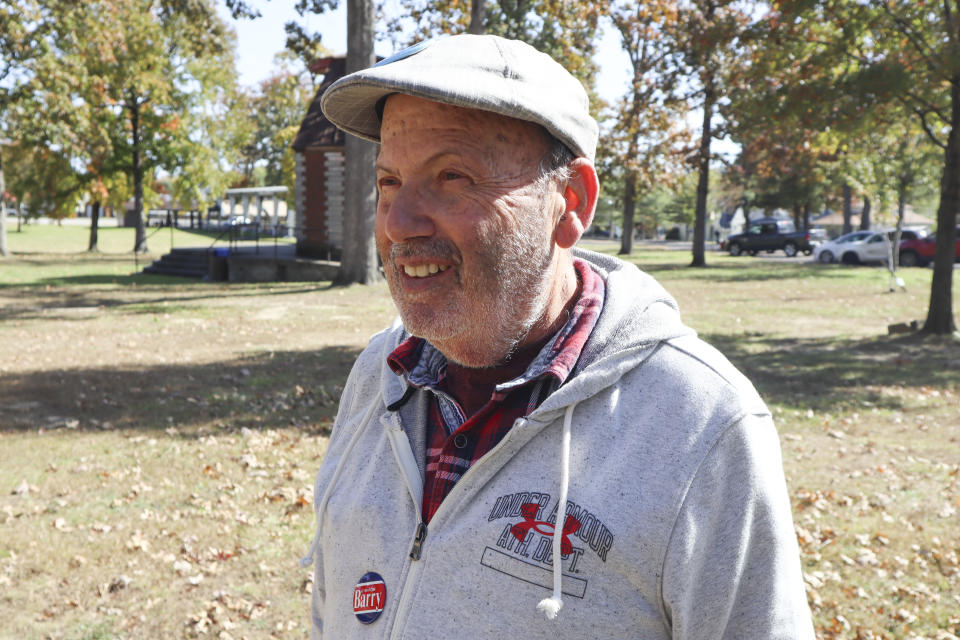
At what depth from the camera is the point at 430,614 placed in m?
1.67

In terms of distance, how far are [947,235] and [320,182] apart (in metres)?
21.6

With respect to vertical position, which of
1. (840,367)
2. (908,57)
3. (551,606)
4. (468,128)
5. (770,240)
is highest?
(908,57)

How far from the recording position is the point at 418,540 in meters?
1.74

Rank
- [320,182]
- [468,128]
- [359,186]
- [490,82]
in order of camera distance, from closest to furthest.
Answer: [490,82], [468,128], [359,186], [320,182]

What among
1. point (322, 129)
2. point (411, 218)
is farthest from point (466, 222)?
point (322, 129)

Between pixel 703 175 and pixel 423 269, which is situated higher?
pixel 703 175

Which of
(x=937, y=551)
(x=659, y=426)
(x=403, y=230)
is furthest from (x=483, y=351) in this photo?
(x=937, y=551)

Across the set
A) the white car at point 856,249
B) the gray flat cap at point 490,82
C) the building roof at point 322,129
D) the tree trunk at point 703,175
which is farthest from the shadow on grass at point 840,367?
the white car at point 856,249

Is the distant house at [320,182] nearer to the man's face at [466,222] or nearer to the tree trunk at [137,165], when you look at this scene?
the tree trunk at [137,165]

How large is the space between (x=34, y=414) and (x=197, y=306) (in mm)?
9367

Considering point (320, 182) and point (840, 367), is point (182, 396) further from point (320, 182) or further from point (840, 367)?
point (320, 182)

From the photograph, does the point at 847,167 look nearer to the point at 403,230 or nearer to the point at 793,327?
the point at 793,327

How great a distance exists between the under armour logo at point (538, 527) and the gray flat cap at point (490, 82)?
2.61ft

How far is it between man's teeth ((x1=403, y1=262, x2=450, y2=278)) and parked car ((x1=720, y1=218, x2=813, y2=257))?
49550mm
